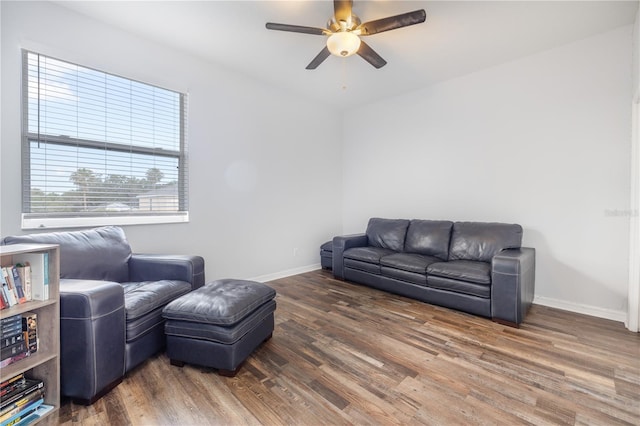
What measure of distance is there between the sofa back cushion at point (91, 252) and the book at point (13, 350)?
61 cm

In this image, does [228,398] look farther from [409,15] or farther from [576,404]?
[409,15]

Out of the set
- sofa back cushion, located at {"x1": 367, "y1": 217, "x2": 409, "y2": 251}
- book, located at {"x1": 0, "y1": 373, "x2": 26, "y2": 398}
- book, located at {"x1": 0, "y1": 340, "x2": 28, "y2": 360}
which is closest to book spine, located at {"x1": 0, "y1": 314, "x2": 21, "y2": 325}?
book, located at {"x1": 0, "y1": 340, "x2": 28, "y2": 360}

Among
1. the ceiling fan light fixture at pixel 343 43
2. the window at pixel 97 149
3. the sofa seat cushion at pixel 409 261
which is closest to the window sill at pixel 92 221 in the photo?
the window at pixel 97 149

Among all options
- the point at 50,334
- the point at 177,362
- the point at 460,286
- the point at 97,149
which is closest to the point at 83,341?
the point at 50,334

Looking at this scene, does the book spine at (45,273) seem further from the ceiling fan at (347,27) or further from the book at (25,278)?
the ceiling fan at (347,27)

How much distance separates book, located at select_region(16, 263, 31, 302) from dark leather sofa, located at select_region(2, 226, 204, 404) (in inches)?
5.4

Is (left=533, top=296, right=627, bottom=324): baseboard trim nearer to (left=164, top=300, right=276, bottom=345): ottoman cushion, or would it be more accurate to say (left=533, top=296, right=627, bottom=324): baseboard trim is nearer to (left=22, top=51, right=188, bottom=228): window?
(left=164, top=300, right=276, bottom=345): ottoman cushion

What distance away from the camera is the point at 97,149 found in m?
2.63

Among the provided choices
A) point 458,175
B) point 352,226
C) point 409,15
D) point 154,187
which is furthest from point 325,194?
point 409,15

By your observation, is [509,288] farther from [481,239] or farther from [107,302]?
[107,302]

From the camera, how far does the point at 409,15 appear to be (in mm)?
2059

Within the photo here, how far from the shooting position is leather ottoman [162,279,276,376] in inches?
71.5

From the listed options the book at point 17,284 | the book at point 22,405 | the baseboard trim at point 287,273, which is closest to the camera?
the book at point 22,405

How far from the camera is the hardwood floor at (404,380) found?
1.50 metres
